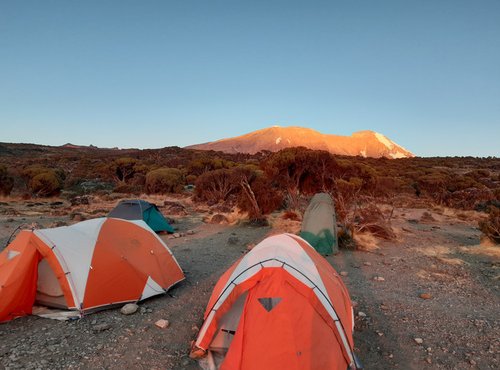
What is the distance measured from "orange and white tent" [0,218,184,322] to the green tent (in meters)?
5.63

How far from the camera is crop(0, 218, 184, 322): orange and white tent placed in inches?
225

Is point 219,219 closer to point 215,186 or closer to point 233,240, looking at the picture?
point 233,240

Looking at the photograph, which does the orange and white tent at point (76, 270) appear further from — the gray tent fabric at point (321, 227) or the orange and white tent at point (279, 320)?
the gray tent fabric at point (321, 227)

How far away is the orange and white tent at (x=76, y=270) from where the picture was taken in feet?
18.8

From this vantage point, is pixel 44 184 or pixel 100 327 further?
pixel 44 184

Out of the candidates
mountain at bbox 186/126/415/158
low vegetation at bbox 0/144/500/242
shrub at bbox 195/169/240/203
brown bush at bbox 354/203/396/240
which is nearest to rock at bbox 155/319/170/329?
low vegetation at bbox 0/144/500/242

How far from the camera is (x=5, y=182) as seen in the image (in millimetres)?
22312

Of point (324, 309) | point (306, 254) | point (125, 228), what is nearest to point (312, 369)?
point (324, 309)

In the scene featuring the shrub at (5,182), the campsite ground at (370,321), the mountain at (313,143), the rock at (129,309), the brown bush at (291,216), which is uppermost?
the mountain at (313,143)

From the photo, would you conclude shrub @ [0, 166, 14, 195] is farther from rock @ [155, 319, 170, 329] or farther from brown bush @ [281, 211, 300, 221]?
rock @ [155, 319, 170, 329]

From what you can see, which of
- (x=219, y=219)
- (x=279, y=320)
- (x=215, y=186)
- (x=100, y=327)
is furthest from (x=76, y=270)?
(x=215, y=186)

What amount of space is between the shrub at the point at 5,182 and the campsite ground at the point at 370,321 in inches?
540

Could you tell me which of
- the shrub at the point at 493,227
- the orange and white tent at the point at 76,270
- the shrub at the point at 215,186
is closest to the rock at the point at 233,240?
the orange and white tent at the point at 76,270

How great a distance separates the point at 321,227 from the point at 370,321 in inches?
187
